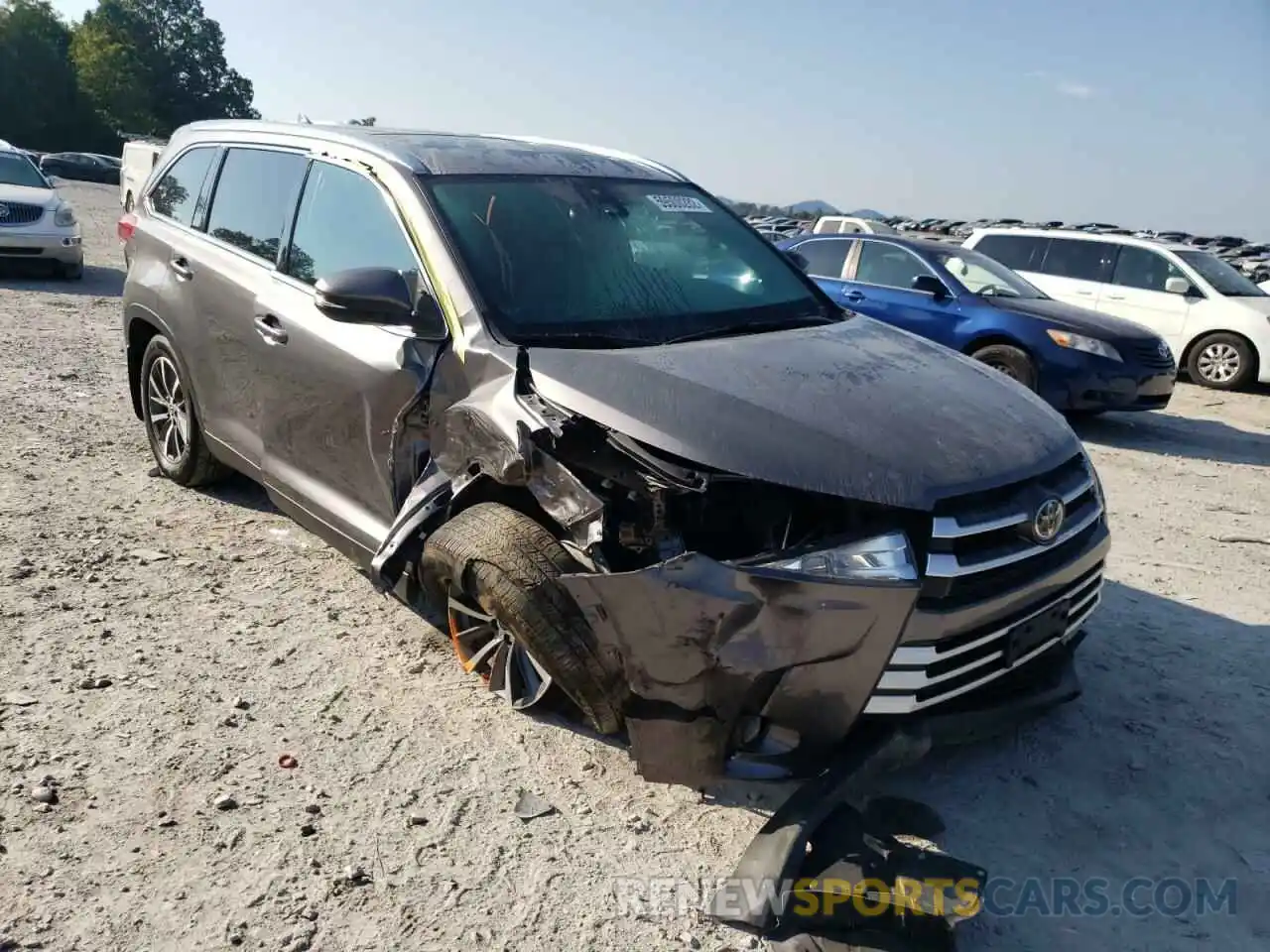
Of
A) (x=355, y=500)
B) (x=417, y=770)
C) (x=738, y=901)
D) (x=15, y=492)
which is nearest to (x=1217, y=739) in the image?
(x=738, y=901)

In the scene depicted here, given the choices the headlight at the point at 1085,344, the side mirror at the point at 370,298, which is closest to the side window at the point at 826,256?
the headlight at the point at 1085,344

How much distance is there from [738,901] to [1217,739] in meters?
2.13

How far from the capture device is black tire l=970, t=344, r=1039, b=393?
8883 millimetres

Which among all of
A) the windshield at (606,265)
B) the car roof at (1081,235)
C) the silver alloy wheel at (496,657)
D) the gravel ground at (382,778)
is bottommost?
the gravel ground at (382,778)

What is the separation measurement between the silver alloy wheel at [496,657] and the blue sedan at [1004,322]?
5.95 metres

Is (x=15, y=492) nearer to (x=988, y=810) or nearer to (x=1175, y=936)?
(x=988, y=810)

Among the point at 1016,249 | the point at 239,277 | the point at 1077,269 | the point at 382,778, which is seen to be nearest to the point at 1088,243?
the point at 1077,269

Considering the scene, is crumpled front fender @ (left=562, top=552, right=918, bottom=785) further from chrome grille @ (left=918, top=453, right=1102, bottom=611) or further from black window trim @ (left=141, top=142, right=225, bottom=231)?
black window trim @ (left=141, top=142, right=225, bottom=231)

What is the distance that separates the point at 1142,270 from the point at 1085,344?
4.34 metres

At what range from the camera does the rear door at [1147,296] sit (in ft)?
39.5

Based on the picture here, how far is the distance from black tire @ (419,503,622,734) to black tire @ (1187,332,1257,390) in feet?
36.9

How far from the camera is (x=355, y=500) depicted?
389 centimetres

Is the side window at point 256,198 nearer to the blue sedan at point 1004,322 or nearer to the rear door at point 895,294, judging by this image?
the blue sedan at point 1004,322

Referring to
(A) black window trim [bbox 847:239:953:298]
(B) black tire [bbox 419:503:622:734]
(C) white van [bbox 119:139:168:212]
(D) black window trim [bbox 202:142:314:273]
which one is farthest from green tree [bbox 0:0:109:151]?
(B) black tire [bbox 419:503:622:734]
